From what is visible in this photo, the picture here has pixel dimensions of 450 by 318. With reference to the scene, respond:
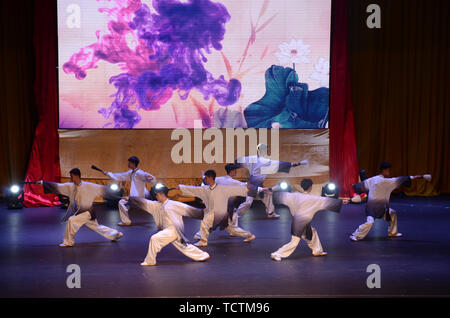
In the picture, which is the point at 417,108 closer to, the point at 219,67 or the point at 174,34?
the point at 219,67

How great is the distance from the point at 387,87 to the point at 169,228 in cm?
604

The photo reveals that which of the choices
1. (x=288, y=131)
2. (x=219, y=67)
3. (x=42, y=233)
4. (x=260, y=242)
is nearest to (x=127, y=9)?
(x=219, y=67)

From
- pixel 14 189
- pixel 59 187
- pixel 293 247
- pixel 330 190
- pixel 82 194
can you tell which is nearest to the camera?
pixel 293 247

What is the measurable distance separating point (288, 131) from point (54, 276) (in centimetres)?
534

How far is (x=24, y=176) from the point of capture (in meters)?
9.43

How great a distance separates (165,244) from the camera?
16.2ft

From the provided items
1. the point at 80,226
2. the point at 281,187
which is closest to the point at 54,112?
the point at 80,226

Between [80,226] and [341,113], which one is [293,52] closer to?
[341,113]

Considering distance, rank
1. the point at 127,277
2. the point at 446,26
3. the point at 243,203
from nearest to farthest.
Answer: the point at 127,277 < the point at 243,203 < the point at 446,26

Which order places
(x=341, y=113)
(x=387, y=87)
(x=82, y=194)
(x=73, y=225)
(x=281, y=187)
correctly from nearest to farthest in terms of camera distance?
(x=73, y=225), (x=82, y=194), (x=281, y=187), (x=341, y=113), (x=387, y=87)

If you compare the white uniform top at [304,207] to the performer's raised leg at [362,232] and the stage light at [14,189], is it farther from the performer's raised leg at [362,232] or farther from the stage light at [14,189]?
the stage light at [14,189]

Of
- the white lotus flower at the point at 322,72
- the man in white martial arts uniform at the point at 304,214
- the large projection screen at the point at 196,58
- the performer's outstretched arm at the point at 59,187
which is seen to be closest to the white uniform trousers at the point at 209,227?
the man in white martial arts uniform at the point at 304,214

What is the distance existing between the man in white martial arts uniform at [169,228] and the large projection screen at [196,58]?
150 inches

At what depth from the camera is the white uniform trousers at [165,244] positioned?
15.9 feet
